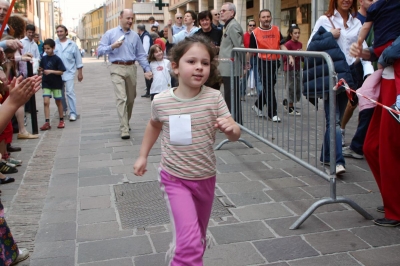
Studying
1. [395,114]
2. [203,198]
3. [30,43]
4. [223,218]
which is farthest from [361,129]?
[30,43]

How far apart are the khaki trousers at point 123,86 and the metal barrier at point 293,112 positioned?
6.13 ft

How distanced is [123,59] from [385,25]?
5.04 meters

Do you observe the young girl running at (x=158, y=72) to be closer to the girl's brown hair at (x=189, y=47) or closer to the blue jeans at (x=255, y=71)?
the blue jeans at (x=255, y=71)

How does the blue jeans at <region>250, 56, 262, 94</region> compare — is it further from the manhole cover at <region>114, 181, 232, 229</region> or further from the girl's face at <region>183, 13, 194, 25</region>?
the girl's face at <region>183, 13, 194, 25</region>

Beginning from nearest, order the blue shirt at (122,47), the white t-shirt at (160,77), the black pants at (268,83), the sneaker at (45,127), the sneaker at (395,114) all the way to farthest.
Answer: the sneaker at (395,114) < the black pants at (268,83) < the blue shirt at (122,47) < the sneaker at (45,127) < the white t-shirt at (160,77)

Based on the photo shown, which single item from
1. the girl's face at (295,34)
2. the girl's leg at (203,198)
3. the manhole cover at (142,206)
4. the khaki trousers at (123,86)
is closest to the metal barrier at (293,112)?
the manhole cover at (142,206)

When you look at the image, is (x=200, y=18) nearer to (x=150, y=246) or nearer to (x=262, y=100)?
(x=262, y=100)

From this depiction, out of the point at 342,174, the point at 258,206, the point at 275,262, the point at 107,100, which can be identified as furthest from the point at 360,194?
the point at 107,100

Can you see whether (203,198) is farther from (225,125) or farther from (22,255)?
(22,255)

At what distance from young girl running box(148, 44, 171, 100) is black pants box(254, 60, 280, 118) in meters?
2.88

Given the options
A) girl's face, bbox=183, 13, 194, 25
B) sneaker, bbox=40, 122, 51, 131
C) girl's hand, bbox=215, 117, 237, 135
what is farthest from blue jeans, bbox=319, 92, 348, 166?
sneaker, bbox=40, 122, 51, 131

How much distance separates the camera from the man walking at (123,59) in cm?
815

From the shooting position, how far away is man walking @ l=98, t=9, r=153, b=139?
815 centimetres

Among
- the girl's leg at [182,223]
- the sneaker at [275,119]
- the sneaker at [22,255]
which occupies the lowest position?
the sneaker at [22,255]
